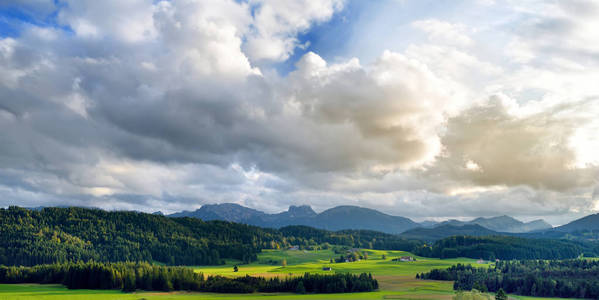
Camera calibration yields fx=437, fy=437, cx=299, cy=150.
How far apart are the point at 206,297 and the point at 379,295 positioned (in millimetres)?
63350

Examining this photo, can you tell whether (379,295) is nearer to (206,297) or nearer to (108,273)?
(206,297)

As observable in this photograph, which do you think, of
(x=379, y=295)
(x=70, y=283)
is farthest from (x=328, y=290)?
(x=70, y=283)

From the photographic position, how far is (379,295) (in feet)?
532

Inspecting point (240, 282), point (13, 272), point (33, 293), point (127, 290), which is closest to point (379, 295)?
→ point (240, 282)

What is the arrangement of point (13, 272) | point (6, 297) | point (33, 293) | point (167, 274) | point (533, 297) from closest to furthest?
point (6, 297) < point (33, 293) < point (533, 297) < point (167, 274) < point (13, 272)

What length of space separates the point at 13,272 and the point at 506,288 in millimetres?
216779

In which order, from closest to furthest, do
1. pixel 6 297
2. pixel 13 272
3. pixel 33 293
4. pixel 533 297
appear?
pixel 6 297 < pixel 33 293 < pixel 533 297 < pixel 13 272

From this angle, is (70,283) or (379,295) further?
(70,283)

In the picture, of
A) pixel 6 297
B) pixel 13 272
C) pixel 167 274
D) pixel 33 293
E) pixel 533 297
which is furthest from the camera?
pixel 13 272

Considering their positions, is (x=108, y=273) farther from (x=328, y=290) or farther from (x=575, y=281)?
(x=575, y=281)

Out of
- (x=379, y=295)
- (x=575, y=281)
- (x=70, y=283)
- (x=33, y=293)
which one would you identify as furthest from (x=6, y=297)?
(x=575, y=281)

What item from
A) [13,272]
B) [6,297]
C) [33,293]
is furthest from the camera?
[13,272]

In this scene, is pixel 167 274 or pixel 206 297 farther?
pixel 167 274

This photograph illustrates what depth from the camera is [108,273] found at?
182 m
